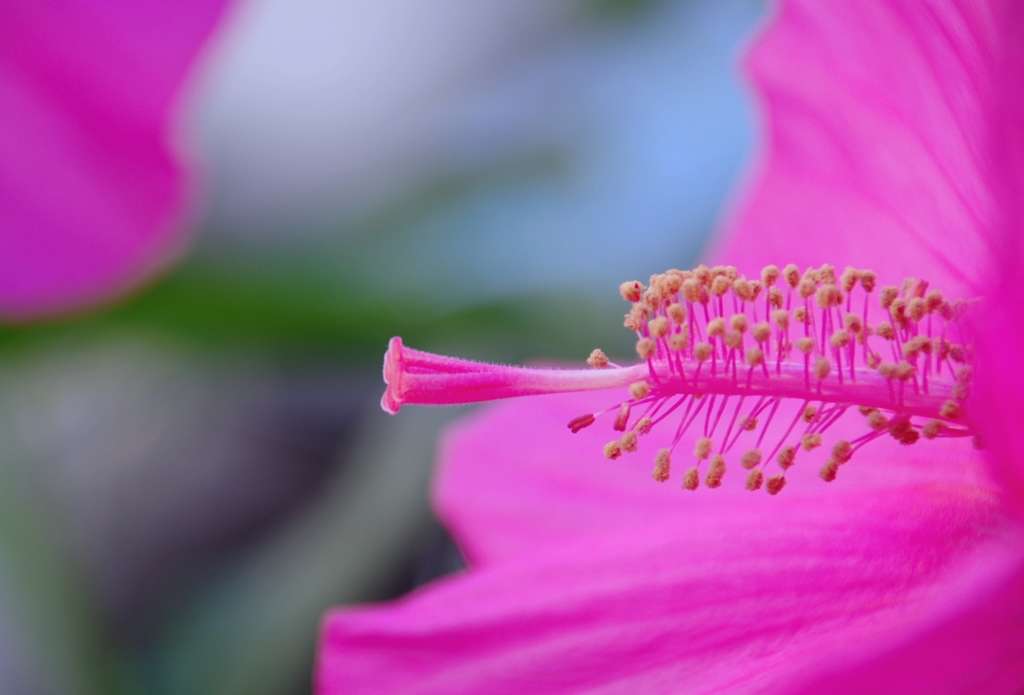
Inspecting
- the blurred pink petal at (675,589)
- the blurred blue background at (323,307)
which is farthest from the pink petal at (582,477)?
the blurred blue background at (323,307)

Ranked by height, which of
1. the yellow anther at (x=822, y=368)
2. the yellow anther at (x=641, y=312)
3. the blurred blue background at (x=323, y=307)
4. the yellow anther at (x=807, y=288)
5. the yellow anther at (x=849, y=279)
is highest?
the blurred blue background at (x=323, y=307)

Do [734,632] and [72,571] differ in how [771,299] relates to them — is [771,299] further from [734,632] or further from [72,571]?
[72,571]

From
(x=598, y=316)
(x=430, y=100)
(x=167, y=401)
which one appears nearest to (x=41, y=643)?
(x=167, y=401)

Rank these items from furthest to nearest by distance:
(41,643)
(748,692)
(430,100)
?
(430,100)
(41,643)
(748,692)

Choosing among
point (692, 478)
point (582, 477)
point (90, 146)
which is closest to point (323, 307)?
point (90, 146)

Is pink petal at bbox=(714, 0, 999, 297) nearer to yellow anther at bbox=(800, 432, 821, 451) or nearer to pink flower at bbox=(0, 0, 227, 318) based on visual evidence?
yellow anther at bbox=(800, 432, 821, 451)

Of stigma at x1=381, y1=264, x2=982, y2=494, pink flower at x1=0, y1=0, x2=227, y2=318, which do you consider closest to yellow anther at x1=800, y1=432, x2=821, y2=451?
stigma at x1=381, y1=264, x2=982, y2=494

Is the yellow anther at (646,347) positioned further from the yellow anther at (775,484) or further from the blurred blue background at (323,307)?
the blurred blue background at (323,307)
